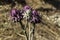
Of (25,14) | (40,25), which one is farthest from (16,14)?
(40,25)

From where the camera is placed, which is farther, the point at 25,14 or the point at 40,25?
the point at 40,25

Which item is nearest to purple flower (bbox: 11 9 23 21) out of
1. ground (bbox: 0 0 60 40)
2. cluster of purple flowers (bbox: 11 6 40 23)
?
cluster of purple flowers (bbox: 11 6 40 23)

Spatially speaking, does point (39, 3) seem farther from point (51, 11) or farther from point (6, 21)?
point (6, 21)

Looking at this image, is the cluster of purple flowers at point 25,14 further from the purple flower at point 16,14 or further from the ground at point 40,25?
the ground at point 40,25

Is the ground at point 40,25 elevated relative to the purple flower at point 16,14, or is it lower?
lower

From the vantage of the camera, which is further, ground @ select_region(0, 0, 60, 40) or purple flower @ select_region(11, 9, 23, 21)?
ground @ select_region(0, 0, 60, 40)

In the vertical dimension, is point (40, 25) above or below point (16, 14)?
below

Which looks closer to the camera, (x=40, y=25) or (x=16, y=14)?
(x=16, y=14)

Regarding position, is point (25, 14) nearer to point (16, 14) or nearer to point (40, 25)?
point (16, 14)

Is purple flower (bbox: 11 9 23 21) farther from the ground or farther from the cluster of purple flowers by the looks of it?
the ground

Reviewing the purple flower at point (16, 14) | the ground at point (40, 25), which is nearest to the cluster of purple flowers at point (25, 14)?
the purple flower at point (16, 14)

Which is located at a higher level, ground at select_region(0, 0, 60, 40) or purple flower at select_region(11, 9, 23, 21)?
purple flower at select_region(11, 9, 23, 21)
